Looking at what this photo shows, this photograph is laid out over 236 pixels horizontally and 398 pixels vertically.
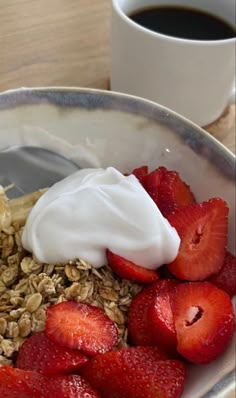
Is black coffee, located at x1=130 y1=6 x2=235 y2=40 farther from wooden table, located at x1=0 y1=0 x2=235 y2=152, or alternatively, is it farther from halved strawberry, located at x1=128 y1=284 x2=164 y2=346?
halved strawberry, located at x1=128 y1=284 x2=164 y2=346

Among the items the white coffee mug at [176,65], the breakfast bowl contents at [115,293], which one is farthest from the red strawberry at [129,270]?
the white coffee mug at [176,65]

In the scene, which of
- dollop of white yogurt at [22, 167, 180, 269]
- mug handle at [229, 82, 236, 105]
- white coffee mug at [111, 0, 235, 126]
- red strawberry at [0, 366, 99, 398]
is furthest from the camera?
mug handle at [229, 82, 236, 105]

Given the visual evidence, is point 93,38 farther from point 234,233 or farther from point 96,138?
point 234,233

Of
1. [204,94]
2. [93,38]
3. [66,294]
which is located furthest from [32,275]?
[93,38]

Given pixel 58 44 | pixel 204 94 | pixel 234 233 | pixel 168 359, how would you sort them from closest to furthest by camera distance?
pixel 168 359
pixel 234 233
pixel 204 94
pixel 58 44

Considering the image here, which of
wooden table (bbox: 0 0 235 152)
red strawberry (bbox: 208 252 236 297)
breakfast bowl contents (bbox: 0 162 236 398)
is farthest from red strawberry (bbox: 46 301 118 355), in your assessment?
wooden table (bbox: 0 0 235 152)

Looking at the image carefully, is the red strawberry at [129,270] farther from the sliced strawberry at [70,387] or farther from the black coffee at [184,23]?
the black coffee at [184,23]
